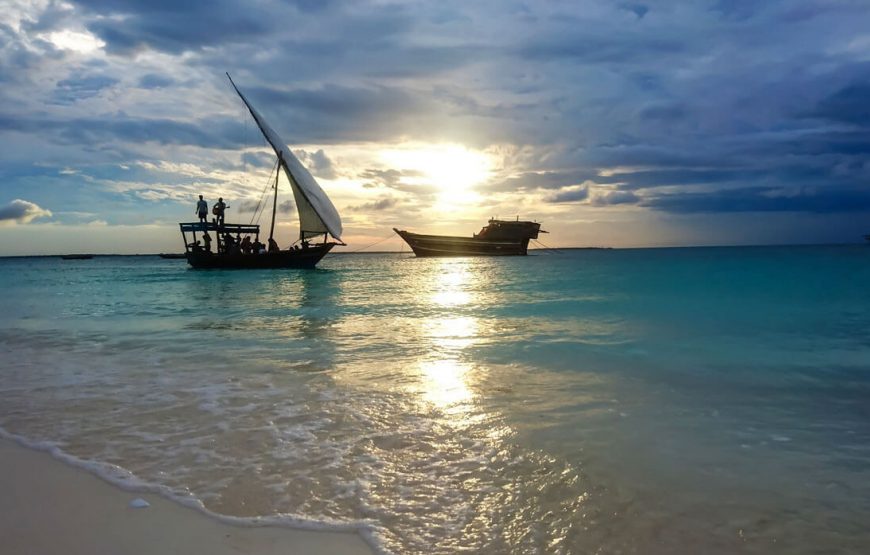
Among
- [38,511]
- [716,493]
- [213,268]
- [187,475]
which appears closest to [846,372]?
[716,493]

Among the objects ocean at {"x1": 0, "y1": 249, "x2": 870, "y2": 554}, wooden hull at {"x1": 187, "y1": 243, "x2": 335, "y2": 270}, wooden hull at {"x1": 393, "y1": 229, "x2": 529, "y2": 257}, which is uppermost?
wooden hull at {"x1": 393, "y1": 229, "x2": 529, "y2": 257}

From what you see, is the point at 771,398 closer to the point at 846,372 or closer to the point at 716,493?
the point at 846,372

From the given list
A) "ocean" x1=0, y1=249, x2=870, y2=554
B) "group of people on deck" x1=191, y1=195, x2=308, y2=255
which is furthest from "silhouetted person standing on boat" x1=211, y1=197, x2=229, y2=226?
"ocean" x1=0, y1=249, x2=870, y2=554

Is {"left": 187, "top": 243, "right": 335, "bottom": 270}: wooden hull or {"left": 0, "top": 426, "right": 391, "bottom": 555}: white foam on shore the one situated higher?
{"left": 187, "top": 243, "right": 335, "bottom": 270}: wooden hull

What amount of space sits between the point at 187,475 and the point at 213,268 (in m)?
49.4

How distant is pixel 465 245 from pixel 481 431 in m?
86.2

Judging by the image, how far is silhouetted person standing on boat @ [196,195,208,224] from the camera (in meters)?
47.2

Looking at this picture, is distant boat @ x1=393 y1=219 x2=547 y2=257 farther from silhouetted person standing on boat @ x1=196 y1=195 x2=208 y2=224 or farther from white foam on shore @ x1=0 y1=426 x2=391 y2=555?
white foam on shore @ x1=0 y1=426 x2=391 y2=555

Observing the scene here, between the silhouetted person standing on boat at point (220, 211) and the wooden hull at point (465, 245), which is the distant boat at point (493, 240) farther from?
the silhouetted person standing on boat at point (220, 211)

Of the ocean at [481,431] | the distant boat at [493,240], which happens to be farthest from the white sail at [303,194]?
the distant boat at [493,240]

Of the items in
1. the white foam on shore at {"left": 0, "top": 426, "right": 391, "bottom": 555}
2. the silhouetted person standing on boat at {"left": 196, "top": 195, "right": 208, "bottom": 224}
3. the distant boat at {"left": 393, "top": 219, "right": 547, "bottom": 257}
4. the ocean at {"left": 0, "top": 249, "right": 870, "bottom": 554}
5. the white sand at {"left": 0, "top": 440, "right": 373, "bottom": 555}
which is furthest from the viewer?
the distant boat at {"left": 393, "top": 219, "right": 547, "bottom": 257}

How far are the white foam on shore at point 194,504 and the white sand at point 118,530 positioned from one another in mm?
44

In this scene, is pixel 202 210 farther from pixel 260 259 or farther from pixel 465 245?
pixel 465 245

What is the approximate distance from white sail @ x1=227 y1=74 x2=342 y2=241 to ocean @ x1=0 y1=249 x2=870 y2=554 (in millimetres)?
36204
